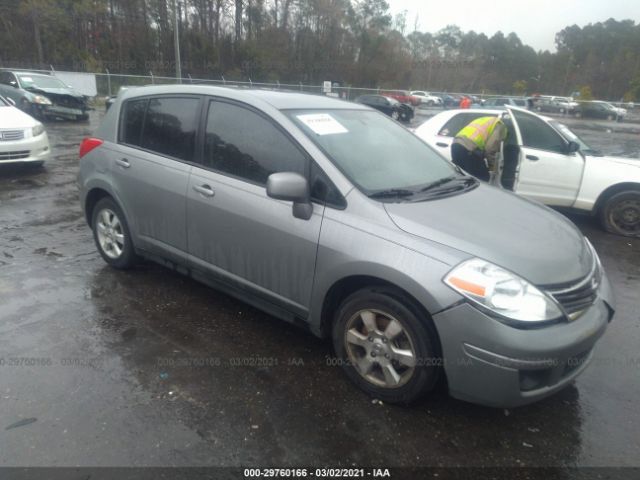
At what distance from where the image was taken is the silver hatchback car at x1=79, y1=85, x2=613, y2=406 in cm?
241

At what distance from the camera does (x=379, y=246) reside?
2.64 m

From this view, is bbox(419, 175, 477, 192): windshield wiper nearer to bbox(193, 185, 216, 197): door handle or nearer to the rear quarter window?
bbox(193, 185, 216, 197): door handle

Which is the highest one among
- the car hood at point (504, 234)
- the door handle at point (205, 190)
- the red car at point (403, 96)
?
the car hood at point (504, 234)

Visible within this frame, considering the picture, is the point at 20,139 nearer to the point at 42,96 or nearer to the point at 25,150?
the point at 25,150

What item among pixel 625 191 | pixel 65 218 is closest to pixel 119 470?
pixel 65 218

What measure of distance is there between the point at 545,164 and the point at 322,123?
429cm

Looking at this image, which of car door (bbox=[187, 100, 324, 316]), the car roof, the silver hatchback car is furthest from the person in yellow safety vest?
car door (bbox=[187, 100, 324, 316])

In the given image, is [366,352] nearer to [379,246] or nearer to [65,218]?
[379,246]

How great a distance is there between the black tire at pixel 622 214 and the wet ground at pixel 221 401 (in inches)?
104

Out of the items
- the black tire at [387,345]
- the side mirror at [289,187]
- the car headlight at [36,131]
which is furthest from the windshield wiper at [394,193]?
the car headlight at [36,131]

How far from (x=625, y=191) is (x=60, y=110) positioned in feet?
55.4

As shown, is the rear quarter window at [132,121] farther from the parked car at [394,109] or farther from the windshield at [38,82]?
the parked car at [394,109]

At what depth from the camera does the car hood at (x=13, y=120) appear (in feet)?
26.1

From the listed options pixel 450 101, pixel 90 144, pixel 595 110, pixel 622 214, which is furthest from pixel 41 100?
pixel 450 101
